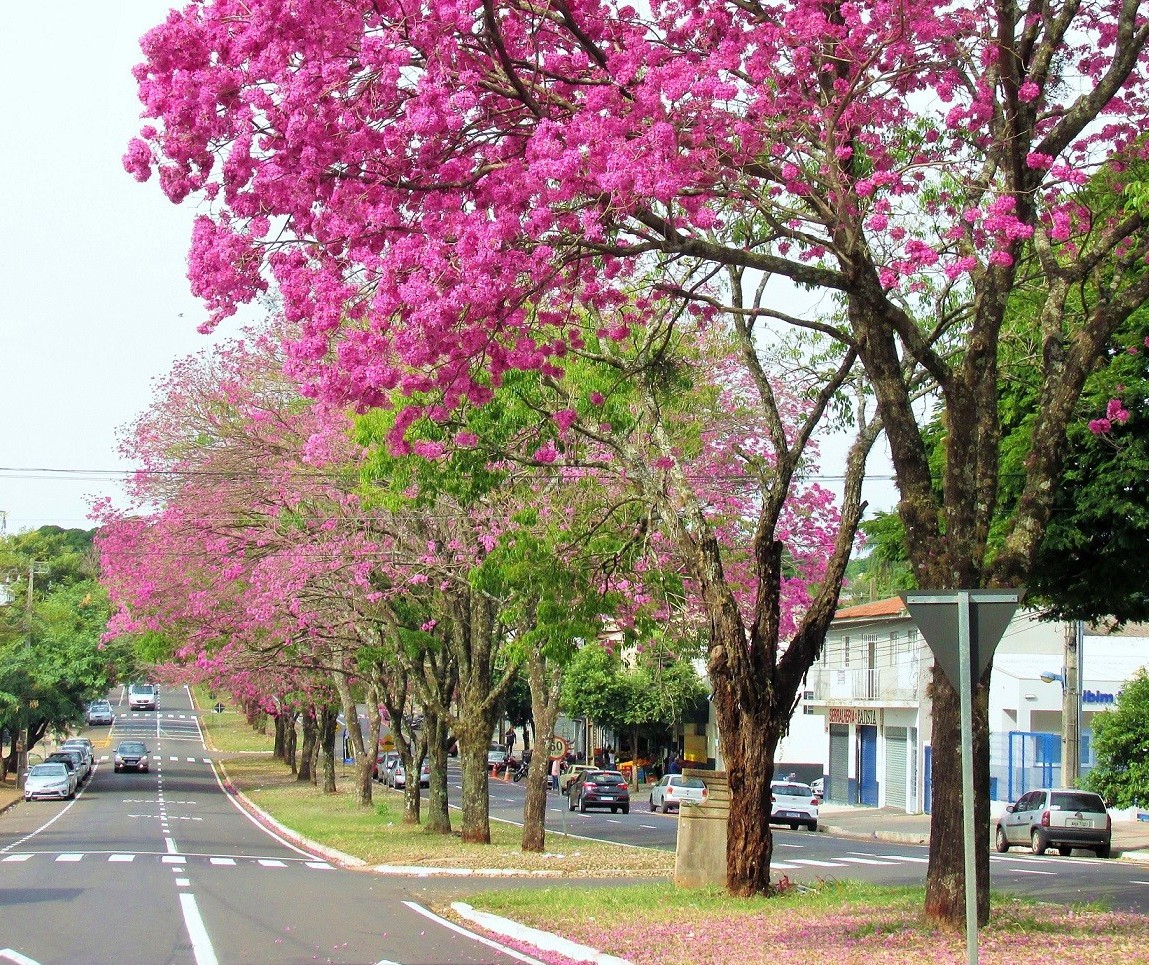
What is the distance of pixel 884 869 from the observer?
25.7 m

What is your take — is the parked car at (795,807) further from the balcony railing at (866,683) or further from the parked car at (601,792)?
the parked car at (601,792)

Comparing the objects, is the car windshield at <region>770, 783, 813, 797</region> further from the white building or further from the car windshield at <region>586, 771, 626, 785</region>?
the car windshield at <region>586, 771, 626, 785</region>

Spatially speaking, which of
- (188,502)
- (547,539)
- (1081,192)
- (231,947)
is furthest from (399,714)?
(1081,192)

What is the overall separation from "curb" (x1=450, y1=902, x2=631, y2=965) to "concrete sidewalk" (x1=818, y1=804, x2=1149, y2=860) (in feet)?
65.3

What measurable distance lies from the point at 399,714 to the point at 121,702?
10734cm

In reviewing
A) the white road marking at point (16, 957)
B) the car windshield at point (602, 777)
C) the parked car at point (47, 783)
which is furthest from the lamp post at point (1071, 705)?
the parked car at point (47, 783)

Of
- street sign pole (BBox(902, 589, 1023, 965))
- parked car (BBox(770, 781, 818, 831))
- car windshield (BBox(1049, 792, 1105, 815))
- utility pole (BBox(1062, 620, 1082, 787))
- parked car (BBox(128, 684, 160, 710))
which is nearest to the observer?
street sign pole (BBox(902, 589, 1023, 965))

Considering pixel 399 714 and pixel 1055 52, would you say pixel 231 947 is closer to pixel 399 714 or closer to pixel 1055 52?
pixel 1055 52

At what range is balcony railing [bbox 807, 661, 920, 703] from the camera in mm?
49219

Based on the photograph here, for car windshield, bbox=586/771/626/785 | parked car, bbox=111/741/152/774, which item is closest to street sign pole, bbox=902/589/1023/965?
car windshield, bbox=586/771/626/785

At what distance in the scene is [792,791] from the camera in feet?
148

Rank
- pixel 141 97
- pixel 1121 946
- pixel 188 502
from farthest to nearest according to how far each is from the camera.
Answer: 1. pixel 188 502
2. pixel 1121 946
3. pixel 141 97

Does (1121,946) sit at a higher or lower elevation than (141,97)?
lower

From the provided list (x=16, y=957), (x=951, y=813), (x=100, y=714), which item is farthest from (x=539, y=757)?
(x=100, y=714)
